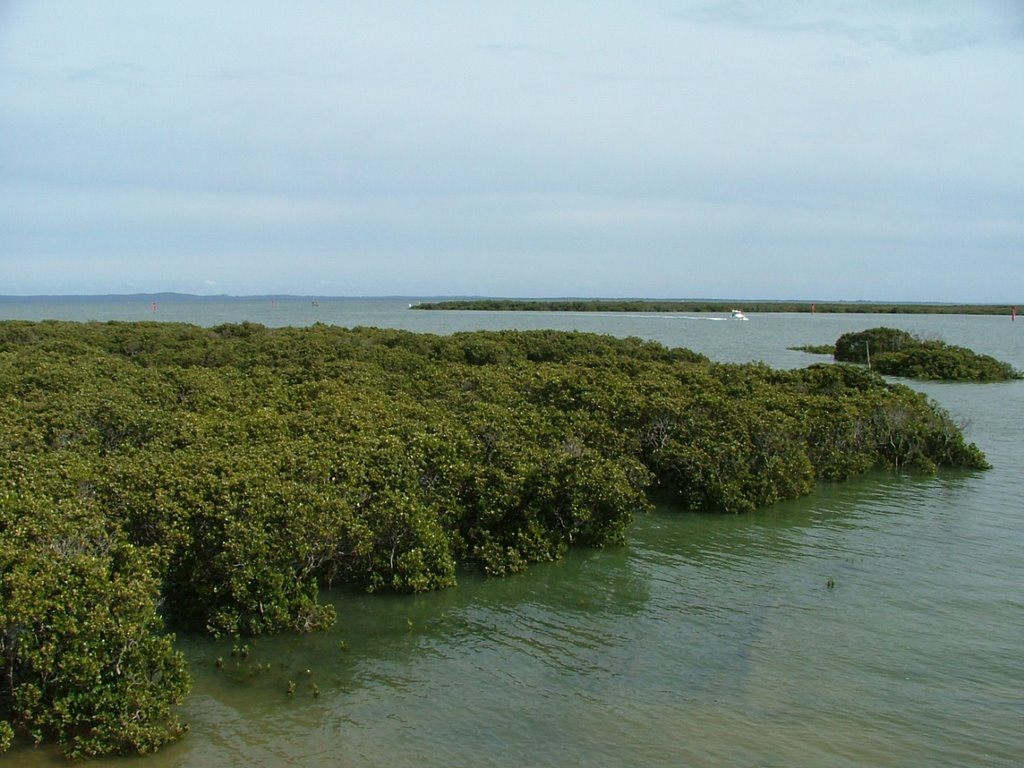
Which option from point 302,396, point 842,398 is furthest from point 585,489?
point 842,398

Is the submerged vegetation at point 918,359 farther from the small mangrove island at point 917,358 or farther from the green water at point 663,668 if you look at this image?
the green water at point 663,668

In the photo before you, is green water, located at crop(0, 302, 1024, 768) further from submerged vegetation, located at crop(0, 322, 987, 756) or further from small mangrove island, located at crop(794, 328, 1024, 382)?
small mangrove island, located at crop(794, 328, 1024, 382)

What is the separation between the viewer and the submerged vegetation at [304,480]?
877 centimetres

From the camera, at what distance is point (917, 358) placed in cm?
4712

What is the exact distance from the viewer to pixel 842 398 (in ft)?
74.8

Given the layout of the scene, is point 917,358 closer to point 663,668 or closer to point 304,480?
point 663,668

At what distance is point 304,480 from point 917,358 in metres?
42.5

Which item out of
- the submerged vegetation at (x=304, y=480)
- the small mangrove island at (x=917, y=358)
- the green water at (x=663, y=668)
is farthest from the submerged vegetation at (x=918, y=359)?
the green water at (x=663, y=668)

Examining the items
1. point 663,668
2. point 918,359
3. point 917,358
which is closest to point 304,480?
point 663,668

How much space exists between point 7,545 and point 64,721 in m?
1.96

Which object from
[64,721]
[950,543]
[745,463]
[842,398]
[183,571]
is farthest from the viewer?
[842,398]

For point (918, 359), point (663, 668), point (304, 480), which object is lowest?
point (663, 668)

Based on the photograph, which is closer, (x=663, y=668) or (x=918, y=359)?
(x=663, y=668)

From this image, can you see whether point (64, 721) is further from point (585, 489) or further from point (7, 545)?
point (585, 489)
